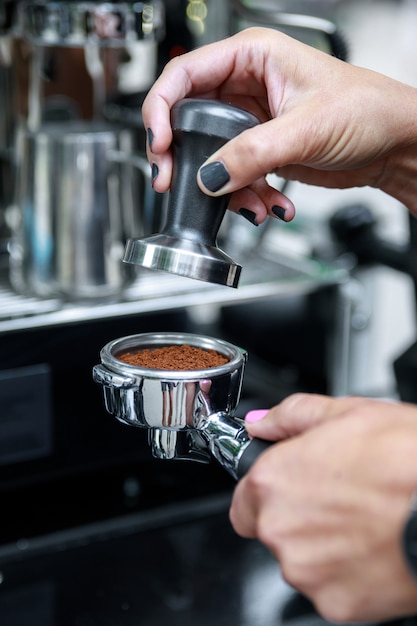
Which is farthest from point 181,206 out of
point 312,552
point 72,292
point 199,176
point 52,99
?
point 52,99

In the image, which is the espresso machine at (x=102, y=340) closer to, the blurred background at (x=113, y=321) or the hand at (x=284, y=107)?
the blurred background at (x=113, y=321)

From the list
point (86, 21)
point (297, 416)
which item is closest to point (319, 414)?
point (297, 416)

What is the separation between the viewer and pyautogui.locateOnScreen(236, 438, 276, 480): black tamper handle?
540 mm

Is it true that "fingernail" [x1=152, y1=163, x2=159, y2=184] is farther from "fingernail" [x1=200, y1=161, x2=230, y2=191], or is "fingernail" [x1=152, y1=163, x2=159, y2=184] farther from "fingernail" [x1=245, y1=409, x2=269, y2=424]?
"fingernail" [x1=245, y1=409, x2=269, y2=424]

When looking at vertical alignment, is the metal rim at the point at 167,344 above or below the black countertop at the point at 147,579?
above

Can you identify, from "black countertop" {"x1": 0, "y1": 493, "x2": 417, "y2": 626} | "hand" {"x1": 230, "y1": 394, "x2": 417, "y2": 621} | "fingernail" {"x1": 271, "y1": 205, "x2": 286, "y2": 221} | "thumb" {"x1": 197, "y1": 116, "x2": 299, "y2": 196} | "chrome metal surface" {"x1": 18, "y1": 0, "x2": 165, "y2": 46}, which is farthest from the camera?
"chrome metal surface" {"x1": 18, "y1": 0, "x2": 165, "y2": 46}

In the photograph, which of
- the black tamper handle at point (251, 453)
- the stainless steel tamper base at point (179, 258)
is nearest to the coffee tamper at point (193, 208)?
the stainless steel tamper base at point (179, 258)

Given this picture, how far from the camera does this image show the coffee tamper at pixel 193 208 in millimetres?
562

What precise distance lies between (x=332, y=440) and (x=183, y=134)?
0.23m

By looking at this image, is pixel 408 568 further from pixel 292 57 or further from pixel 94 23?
pixel 94 23

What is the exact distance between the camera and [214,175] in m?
0.57

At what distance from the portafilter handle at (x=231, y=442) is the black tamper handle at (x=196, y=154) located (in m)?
0.12

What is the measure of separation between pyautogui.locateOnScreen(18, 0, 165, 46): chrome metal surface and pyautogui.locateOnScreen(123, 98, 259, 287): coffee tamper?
0.39 meters

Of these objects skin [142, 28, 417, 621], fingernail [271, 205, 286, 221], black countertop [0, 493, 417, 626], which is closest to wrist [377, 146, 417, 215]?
skin [142, 28, 417, 621]
